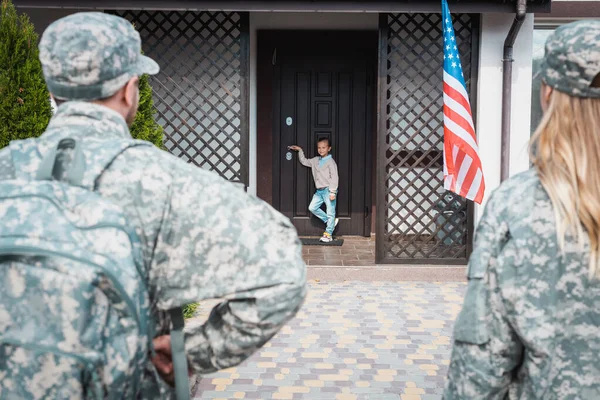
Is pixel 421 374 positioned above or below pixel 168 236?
below

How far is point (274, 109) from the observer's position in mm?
9070

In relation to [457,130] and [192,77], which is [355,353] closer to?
[457,130]

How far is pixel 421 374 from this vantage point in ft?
14.0

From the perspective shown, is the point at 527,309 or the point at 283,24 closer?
the point at 527,309

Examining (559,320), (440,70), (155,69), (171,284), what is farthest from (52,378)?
(440,70)

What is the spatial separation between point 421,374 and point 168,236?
3262 mm

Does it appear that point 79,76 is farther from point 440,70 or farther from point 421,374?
point 440,70

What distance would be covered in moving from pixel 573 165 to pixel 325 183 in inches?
286

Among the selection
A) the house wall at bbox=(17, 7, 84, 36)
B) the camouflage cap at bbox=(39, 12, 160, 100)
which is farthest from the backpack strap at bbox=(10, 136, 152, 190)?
the house wall at bbox=(17, 7, 84, 36)

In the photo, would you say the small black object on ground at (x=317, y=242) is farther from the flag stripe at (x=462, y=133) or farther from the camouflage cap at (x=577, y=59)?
the camouflage cap at (x=577, y=59)

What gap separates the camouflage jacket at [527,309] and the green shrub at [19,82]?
434 centimetres

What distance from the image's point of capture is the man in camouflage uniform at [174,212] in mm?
1376

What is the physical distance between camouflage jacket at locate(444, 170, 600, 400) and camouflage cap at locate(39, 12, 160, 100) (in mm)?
964

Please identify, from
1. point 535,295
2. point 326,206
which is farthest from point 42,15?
point 535,295
